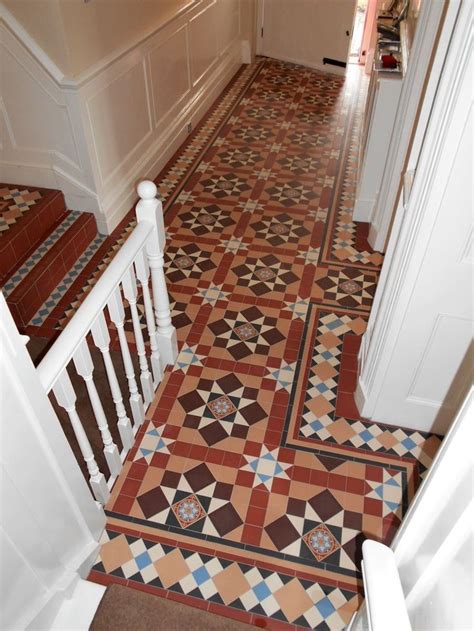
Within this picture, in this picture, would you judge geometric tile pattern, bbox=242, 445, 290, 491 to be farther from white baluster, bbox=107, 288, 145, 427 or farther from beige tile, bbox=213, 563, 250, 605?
white baluster, bbox=107, 288, 145, 427

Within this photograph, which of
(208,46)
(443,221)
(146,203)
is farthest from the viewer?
(208,46)

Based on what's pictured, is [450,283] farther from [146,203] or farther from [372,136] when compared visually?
[372,136]

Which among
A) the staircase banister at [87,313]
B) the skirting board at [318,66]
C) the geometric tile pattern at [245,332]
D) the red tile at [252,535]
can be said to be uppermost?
the staircase banister at [87,313]

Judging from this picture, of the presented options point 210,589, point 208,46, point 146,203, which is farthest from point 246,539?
point 208,46

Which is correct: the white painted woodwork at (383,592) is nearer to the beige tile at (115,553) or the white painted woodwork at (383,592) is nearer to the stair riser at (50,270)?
the beige tile at (115,553)

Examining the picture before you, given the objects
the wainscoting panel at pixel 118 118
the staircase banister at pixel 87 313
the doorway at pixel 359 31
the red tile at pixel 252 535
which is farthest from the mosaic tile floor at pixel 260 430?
the doorway at pixel 359 31

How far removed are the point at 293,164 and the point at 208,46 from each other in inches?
76.1

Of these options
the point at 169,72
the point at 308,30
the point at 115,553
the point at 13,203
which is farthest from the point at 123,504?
the point at 308,30

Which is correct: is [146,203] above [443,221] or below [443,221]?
below

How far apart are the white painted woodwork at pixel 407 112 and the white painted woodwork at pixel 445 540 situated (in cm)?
182

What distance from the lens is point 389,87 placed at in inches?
129

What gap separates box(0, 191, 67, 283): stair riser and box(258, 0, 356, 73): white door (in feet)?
15.6

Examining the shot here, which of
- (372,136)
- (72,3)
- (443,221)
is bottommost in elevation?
(372,136)

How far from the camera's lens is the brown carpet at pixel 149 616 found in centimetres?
184
